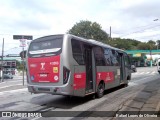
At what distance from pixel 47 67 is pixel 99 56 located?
144 inches

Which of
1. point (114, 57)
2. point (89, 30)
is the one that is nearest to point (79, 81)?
point (114, 57)

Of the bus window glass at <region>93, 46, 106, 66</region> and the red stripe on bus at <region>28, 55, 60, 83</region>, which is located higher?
the bus window glass at <region>93, 46, 106, 66</region>

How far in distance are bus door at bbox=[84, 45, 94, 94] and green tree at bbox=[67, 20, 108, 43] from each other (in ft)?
191

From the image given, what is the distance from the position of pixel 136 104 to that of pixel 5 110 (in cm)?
549

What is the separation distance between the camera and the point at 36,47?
1186 cm

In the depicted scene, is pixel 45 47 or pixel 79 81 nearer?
pixel 79 81

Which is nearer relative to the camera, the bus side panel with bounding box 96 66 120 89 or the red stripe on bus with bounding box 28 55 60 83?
the red stripe on bus with bounding box 28 55 60 83

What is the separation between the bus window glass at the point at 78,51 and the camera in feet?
36.5

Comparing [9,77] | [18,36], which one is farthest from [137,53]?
[18,36]

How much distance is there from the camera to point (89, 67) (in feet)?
40.8

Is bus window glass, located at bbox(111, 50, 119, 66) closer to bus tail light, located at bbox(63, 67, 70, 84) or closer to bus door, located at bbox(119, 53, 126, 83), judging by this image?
bus door, located at bbox(119, 53, 126, 83)

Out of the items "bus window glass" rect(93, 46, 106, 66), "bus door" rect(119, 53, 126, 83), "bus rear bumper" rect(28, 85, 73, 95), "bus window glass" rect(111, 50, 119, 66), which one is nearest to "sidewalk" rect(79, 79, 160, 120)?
"bus rear bumper" rect(28, 85, 73, 95)

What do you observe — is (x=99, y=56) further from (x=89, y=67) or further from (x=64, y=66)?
(x=64, y=66)

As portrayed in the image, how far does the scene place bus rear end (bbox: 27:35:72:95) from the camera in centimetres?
1053
